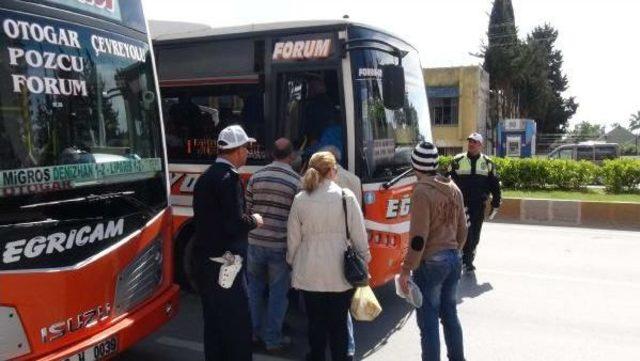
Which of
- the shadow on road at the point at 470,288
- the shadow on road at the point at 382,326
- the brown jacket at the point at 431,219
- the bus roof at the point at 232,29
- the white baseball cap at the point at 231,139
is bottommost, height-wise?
the shadow on road at the point at 470,288

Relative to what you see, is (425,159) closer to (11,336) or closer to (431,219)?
(431,219)

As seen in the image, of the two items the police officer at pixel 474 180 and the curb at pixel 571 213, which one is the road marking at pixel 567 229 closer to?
the curb at pixel 571 213

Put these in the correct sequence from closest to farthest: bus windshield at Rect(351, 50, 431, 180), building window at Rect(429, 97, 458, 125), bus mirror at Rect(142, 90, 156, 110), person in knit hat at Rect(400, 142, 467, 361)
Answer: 1. person in knit hat at Rect(400, 142, 467, 361)
2. bus mirror at Rect(142, 90, 156, 110)
3. bus windshield at Rect(351, 50, 431, 180)
4. building window at Rect(429, 97, 458, 125)

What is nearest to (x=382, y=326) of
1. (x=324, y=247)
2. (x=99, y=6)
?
(x=324, y=247)

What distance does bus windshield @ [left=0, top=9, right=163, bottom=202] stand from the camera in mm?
3504

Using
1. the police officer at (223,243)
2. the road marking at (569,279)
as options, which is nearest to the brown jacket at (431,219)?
the police officer at (223,243)

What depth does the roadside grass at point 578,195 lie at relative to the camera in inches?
504

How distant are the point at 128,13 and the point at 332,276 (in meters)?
2.55

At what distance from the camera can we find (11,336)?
337 cm

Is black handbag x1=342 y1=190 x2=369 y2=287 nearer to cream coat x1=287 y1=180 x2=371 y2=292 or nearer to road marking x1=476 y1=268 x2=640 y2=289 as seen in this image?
cream coat x1=287 y1=180 x2=371 y2=292

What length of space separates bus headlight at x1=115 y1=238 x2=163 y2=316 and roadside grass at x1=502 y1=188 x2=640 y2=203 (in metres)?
10.6

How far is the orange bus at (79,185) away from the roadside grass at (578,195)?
1067 cm

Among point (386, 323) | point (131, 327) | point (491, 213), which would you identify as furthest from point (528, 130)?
point (131, 327)

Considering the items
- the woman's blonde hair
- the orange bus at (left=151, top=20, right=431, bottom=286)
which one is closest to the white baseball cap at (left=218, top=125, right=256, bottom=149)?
the woman's blonde hair
